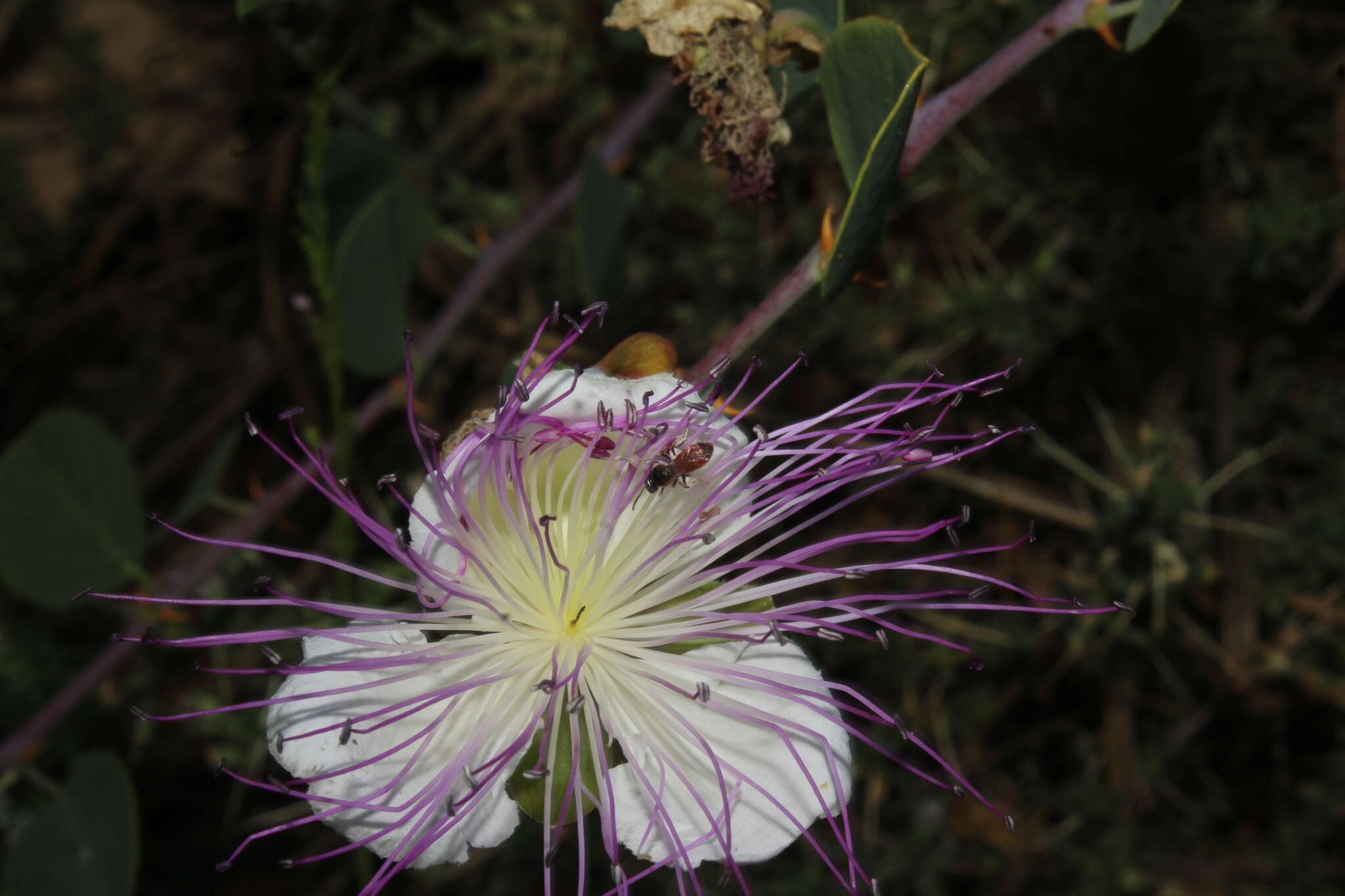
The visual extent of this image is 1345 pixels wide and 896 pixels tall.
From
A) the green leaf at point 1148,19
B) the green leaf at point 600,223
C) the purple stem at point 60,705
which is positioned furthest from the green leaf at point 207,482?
the green leaf at point 1148,19

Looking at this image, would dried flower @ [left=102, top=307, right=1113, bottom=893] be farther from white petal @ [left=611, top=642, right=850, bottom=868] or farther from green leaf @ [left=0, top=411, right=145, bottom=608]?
green leaf @ [left=0, top=411, right=145, bottom=608]

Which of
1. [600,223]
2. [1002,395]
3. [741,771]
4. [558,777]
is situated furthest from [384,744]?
[1002,395]

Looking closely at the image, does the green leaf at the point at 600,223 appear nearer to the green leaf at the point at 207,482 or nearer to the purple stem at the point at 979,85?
the purple stem at the point at 979,85

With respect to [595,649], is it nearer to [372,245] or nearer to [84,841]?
[372,245]

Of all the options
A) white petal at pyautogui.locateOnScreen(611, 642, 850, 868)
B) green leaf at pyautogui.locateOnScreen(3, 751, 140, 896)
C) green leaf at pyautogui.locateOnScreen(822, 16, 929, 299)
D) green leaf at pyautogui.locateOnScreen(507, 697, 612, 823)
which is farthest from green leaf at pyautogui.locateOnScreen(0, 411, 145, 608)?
green leaf at pyautogui.locateOnScreen(822, 16, 929, 299)

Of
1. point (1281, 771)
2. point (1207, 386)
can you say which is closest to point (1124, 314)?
point (1207, 386)
